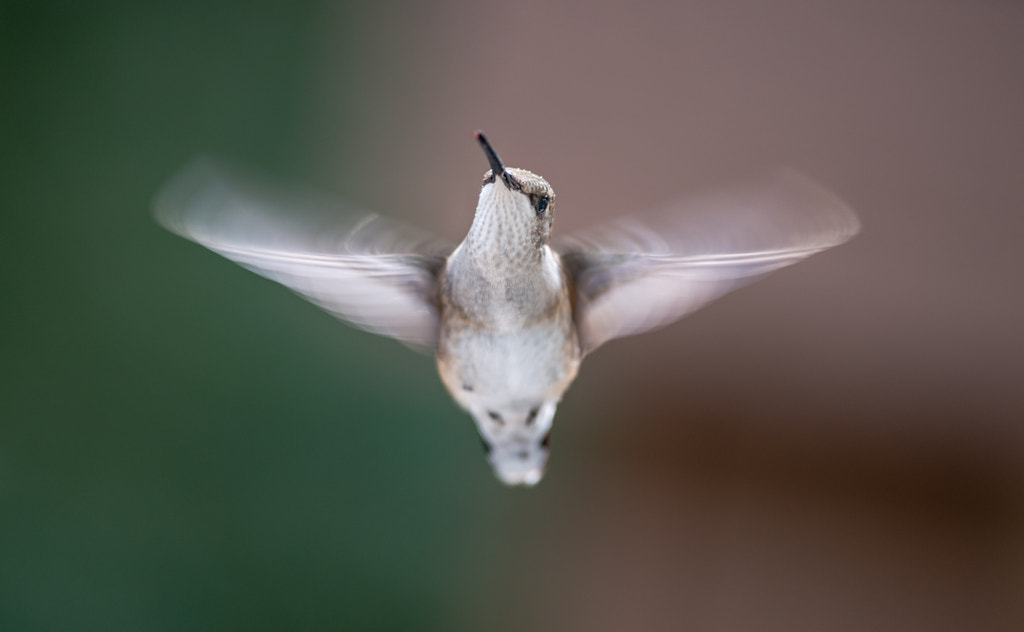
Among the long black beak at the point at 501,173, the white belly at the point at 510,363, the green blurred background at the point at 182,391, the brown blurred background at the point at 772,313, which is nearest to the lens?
the long black beak at the point at 501,173

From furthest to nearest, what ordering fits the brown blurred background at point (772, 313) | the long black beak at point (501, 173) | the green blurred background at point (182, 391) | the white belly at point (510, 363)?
1. the brown blurred background at point (772, 313)
2. the green blurred background at point (182, 391)
3. the white belly at point (510, 363)
4. the long black beak at point (501, 173)

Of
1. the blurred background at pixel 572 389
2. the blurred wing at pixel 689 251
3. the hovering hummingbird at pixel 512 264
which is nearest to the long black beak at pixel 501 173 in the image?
the hovering hummingbird at pixel 512 264

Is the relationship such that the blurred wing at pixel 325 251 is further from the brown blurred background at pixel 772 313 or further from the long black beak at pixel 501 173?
the brown blurred background at pixel 772 313

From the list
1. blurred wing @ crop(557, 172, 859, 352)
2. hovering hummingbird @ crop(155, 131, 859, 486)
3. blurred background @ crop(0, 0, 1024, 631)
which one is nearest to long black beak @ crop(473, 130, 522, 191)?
hovering hummingbird @ crop(155, 131, 859, 486)

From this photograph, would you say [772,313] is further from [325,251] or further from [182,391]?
[325,251]

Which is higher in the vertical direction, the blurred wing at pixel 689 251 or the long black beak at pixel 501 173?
the long black beak at pixel 501 173

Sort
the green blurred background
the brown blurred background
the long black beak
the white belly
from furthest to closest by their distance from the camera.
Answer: the brown blurred background < the green blurred background < the white belly < the long black beak

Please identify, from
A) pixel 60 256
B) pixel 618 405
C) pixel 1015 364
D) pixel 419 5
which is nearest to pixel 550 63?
pixel 419 5

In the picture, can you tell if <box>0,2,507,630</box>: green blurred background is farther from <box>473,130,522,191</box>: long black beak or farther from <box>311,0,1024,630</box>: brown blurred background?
<box>473,130,522,191</box>: long black beak
